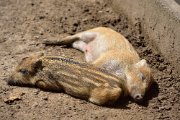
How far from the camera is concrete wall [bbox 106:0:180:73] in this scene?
23.5 feet

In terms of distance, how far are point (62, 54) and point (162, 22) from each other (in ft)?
4.77

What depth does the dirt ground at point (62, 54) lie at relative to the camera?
251 inches

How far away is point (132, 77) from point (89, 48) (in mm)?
1222

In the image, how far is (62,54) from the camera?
7555 mm

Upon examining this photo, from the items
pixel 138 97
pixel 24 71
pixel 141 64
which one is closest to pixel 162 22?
pixel 141 64

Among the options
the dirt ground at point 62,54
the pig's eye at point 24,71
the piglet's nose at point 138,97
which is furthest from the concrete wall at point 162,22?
the pig's eye at point 24,71

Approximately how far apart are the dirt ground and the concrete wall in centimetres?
12

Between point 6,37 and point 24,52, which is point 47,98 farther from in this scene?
point 6,37

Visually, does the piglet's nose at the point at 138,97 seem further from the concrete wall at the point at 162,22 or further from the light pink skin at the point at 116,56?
the concrete wall at the point at 162,22

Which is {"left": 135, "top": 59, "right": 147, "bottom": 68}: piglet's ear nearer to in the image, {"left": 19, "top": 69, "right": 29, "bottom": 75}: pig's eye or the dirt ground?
the dirt ground

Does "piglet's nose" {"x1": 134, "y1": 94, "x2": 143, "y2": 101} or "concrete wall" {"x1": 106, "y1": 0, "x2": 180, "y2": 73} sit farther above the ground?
"concrete wall" {"x1": 106, "y1": 0, "x2": 180, "y2": 73}

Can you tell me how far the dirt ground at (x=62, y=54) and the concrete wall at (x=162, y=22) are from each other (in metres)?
0.12

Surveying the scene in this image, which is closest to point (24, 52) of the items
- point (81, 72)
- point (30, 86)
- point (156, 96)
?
point (30, 86)

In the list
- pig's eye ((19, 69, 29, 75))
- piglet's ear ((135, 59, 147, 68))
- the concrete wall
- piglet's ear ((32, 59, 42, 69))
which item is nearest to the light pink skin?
piglet's ear ((135, 59, 147, 68))
